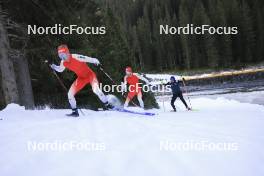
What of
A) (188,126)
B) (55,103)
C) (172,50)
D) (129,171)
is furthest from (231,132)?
(172,50)

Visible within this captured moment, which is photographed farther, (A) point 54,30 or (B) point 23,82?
(A) point 54,30

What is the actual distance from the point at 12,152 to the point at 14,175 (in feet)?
3.31

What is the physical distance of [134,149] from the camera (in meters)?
4.85

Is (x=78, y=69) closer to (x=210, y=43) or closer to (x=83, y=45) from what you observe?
(x=83, y=45)

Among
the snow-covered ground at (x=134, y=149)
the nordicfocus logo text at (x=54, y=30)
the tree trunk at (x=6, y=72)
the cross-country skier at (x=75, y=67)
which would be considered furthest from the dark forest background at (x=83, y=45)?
the snow-covered ground at (x=134, y=149)

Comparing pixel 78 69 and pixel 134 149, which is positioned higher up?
pixel 78 69

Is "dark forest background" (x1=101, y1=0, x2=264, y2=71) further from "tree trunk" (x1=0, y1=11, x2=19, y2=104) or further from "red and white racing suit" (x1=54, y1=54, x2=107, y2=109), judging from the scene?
"red and white racing suit" (x1=54, y1=54, x2=107, y2=109)

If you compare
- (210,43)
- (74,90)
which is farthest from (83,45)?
(210,43)

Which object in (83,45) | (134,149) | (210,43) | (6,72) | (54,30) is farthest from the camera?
(210,43)

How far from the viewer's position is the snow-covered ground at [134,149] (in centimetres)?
412

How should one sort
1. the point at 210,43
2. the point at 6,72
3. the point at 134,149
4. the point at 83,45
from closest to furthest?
the point at 134,149 → the point at 6,72 → the point at 83,45 → the point at 210,43

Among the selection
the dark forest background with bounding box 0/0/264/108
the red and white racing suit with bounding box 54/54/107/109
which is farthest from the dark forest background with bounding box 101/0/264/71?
the red and white racing suit with bounding box 54/54/107/109

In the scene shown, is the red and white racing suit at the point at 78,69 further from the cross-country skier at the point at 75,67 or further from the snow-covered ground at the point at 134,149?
the snow-covered ground at the point at 134,149

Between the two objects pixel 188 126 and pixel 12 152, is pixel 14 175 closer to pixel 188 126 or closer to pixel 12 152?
pixel 12 152
